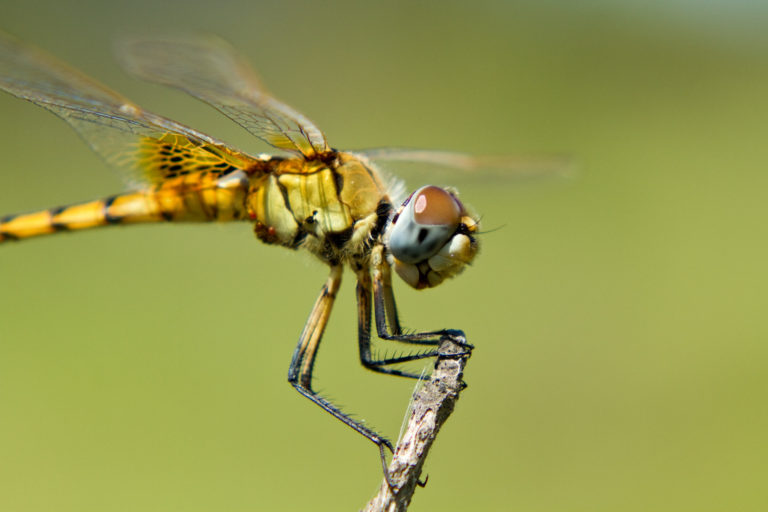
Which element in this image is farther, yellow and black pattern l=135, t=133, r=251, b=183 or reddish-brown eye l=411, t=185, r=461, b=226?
yellow and black pattern l=135, t=133, r=251, b=183

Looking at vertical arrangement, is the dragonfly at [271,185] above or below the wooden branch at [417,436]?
above

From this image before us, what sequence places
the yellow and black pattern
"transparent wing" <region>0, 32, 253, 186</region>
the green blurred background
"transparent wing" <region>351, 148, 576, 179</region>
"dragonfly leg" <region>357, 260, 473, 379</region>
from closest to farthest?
"dragonfly leg" <region>357, 260, 473, 379</region> < "transparent wing" <region>0, 32, 253, 186</region> < the yellow and black pattern < "transparent wing" <region>351, 148, 576, 179</region> < the green blurred background

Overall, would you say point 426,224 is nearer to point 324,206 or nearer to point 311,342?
point 324,206

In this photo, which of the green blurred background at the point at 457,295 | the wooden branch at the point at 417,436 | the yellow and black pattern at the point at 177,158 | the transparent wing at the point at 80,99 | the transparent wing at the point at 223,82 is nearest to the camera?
the wooden branch at the point at 417,436

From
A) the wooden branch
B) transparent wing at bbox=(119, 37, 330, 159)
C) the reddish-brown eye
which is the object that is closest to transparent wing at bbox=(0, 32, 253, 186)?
transparent wing at bbox=(119, 37, 330, 159)

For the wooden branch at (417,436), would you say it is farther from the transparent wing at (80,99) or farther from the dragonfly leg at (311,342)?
the transparent wing at (80,99)

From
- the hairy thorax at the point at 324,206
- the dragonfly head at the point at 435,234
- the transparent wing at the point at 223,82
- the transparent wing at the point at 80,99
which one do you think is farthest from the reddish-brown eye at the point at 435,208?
the transparent wing at the point at 80,99

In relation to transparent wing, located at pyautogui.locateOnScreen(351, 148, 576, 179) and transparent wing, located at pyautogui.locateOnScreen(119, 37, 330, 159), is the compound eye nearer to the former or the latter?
transparent wing, located at pyautogui.locateOnScreen(119, 37, 330, 159)
